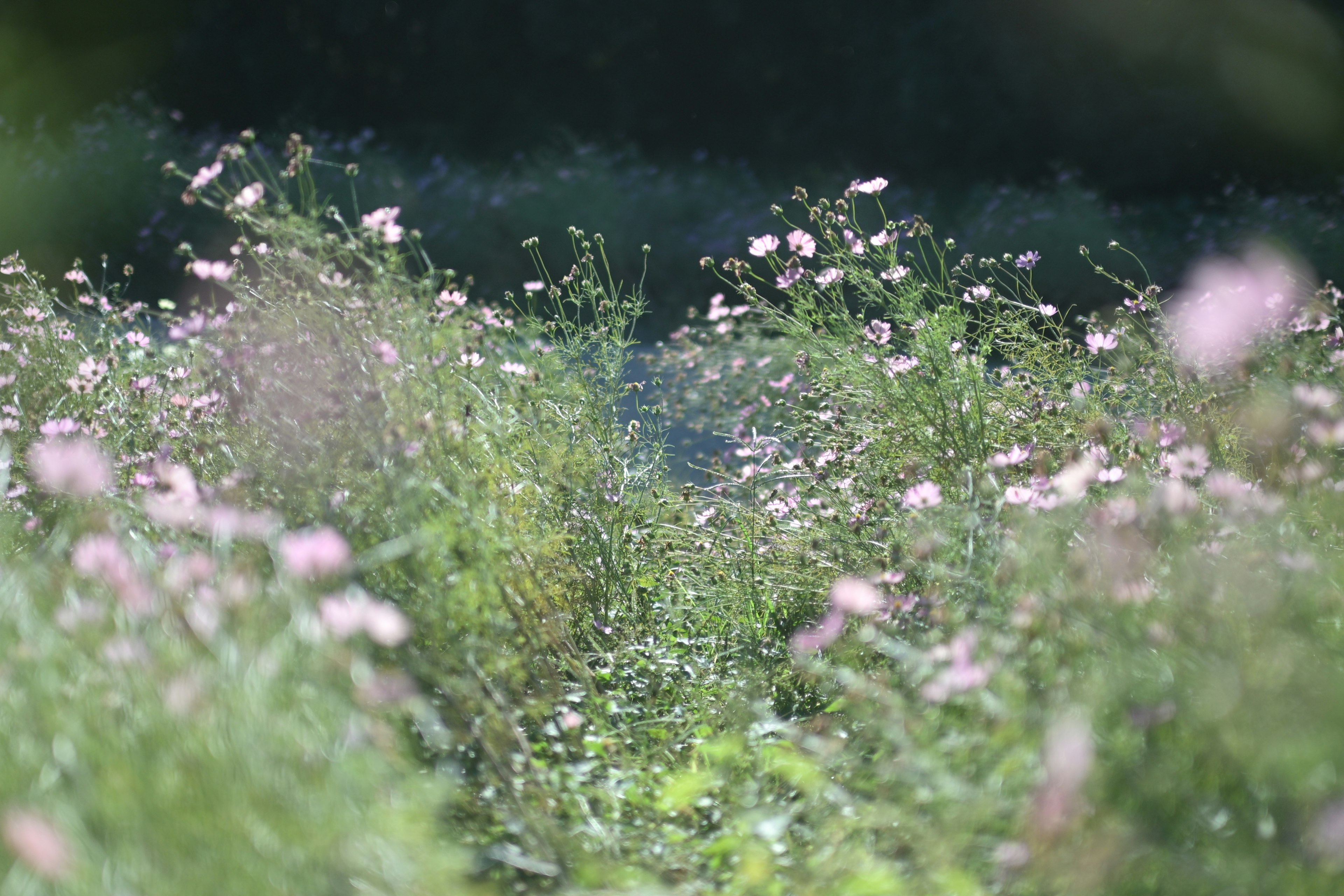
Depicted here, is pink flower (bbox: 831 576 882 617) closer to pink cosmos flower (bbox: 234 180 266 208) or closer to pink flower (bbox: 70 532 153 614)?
pink flower (bbox: 70 532 153 614)

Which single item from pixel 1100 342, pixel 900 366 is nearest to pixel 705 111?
pixel 1100 342

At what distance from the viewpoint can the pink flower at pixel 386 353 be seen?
6.26 ft

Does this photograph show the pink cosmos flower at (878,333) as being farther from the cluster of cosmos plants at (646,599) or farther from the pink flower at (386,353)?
the pink flower at (386,353)

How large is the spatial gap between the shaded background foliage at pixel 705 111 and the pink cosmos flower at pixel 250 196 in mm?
5145

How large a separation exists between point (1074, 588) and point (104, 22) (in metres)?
12.1

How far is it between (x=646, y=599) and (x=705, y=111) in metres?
8.56

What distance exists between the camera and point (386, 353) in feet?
6.26

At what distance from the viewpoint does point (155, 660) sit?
47.9 inches

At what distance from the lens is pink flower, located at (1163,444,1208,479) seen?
182 cm

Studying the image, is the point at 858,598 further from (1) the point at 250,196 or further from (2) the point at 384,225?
(1) the point at 250,196

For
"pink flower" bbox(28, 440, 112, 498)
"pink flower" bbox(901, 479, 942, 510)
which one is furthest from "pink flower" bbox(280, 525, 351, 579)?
"pink flower" bbox(901, 479, 942, 510)

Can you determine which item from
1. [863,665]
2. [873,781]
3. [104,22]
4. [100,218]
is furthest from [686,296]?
[104,22]

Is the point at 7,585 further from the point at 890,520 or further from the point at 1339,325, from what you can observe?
the point at 1339,325

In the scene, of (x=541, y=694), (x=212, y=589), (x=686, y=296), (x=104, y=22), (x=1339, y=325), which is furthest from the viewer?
(x=104, y=22)
